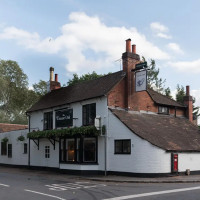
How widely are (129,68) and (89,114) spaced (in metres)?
4.61

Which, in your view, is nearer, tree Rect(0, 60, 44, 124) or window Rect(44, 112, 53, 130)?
window Rect(44, 112, 53, 130)

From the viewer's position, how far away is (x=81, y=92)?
2730 centimetres

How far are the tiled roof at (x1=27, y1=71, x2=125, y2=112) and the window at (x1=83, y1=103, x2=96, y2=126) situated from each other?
0.71m

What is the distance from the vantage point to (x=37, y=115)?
1218 inches

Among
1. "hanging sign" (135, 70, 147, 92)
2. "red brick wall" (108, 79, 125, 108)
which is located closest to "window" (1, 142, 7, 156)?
"red brick wall" (108, 79, 125, 108)

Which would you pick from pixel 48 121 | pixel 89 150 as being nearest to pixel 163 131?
pixel 89 150

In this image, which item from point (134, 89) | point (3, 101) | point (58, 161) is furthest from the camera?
point (3, 101)

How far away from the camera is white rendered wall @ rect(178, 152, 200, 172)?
2177 centimetres

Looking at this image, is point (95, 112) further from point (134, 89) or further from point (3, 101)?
point (3, 101)

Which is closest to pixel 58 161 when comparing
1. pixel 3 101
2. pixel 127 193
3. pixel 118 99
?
pixel 118 99

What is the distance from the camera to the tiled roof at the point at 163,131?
70.8 ft

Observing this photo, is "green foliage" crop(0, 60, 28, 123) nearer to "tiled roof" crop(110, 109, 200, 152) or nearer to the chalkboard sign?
the chalkboard sign

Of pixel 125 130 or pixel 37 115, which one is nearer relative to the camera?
pixel 125 130

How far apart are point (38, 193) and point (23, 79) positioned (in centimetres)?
4848
